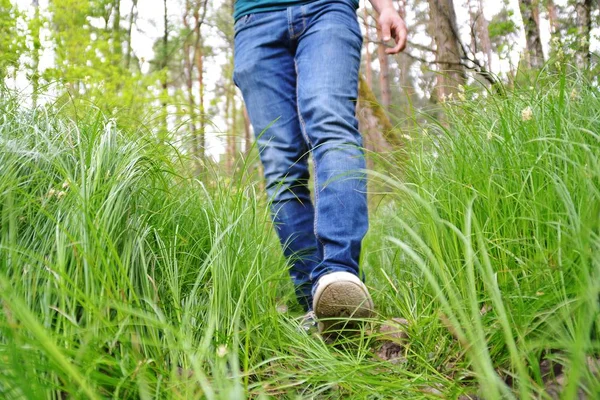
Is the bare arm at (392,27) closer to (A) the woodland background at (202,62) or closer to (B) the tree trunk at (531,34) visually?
(A) the woodland background at (202,62)

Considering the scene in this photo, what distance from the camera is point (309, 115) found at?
1.71 metres

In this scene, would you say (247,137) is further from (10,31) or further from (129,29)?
(129,29)

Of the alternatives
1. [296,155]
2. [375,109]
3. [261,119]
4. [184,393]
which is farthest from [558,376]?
[375,109]

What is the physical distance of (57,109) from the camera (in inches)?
78.5

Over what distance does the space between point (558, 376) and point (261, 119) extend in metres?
1.33

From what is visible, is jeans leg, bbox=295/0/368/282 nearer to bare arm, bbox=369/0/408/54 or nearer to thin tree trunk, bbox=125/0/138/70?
bare arm, bbox=369/0/408/54

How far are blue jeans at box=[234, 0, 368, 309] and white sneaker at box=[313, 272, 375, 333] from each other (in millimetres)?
152

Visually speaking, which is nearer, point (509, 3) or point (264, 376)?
point (264, 376)

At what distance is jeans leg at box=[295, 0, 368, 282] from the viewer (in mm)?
1556

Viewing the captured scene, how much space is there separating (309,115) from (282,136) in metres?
0.18

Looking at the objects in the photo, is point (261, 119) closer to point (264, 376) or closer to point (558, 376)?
point (264, 376)

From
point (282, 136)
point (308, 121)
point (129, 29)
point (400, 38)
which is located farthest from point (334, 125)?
point (129, 29)

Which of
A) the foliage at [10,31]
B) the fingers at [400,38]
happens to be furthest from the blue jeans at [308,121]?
the foliage at [10,31]

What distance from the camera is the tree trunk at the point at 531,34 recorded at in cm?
381
